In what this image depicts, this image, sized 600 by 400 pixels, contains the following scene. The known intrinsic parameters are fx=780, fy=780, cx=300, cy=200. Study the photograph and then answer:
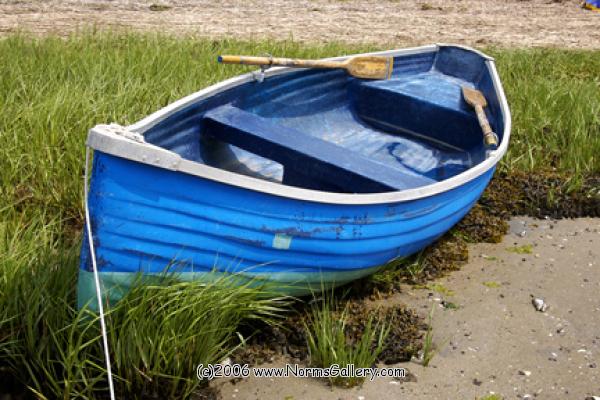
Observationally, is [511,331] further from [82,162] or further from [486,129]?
[82,162]

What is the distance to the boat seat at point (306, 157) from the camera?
3.64 m

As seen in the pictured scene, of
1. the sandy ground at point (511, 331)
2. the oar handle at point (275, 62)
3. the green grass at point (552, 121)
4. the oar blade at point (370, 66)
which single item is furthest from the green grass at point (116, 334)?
the green grass at point (552, 121)

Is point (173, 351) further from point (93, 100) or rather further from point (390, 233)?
point (93, 100)

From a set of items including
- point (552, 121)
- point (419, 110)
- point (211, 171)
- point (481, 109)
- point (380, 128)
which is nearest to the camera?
point (211, 171)

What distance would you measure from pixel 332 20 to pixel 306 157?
6.87 metres

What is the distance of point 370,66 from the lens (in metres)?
5.09

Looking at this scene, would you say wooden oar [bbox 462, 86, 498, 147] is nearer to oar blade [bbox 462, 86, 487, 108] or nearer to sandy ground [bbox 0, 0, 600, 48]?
Result: oar blade [bbox 462, 86, 487, 108]

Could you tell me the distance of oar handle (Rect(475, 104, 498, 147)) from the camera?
4238mm

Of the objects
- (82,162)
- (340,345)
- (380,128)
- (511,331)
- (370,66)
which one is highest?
(370,66)

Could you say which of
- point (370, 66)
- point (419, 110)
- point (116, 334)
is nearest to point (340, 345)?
point (116, 334)

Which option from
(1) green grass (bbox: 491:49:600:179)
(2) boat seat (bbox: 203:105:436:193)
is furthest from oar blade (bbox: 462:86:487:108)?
(2) boat seat (bbox: 203:105:436:193)

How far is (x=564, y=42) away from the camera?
9602 mm

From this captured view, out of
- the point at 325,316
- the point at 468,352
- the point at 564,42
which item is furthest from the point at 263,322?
the point at 564,42

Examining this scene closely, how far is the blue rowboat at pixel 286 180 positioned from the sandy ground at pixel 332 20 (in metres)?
3.67
